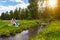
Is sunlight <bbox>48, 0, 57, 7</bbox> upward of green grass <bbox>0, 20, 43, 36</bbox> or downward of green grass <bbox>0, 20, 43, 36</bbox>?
upward

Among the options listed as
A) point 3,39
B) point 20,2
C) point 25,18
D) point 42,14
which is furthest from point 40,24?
point 3,39

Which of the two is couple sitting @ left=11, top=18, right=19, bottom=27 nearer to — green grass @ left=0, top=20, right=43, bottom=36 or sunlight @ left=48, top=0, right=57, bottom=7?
green grass @ left=0, top=20, right=43, bottom=36

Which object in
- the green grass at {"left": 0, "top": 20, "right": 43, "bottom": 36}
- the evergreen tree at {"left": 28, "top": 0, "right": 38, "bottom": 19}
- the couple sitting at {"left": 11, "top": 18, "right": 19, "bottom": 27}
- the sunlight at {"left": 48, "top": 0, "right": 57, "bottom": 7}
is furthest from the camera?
the sunlight at {"left": 48, "top": 0, "right": 57, "bottom": 7}

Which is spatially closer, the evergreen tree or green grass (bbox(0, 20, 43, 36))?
green grass (bbox(0, 20, 43, 36))

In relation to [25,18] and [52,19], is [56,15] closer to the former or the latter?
[52,19]

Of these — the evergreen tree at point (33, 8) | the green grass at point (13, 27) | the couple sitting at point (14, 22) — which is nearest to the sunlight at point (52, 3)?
the evergreen tree at point (33, 8)

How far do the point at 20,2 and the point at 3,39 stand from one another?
3585 mm

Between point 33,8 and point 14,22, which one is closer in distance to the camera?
point 14,22

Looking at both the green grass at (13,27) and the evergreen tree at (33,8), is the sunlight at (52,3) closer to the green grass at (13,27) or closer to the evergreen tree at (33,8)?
the evergreen tree at (33,8)

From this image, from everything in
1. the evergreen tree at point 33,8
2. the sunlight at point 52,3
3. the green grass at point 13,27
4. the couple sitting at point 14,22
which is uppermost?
the sunlight at point 52,3

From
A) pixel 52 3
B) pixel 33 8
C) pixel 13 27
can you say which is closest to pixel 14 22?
pixel 13 27

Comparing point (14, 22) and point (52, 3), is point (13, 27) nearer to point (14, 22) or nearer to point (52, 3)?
point (14, 22)

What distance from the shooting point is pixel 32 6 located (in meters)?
24.7

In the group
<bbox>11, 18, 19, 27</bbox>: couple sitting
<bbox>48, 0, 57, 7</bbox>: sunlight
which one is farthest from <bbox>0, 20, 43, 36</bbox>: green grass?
<bbox>48, 0, 57, 7</bbox>: sunlight
